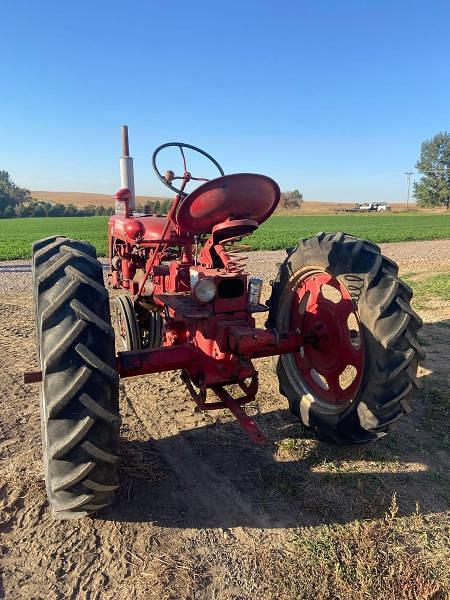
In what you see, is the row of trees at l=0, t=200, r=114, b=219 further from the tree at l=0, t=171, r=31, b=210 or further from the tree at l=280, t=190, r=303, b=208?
the tree at l=280, t=190, r=303, b=208

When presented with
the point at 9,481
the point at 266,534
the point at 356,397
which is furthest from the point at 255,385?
the point at 9,481

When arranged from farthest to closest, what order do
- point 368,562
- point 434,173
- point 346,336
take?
point 434,173
point 346,336
point 368,562

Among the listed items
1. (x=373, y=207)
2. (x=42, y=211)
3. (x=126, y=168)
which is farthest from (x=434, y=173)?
(x=126, y=168)

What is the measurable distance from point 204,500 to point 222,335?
39.8 inches

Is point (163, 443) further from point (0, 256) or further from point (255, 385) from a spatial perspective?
point (0, 256)

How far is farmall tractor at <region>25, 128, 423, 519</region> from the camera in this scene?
226 cm

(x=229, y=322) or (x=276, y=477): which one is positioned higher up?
(x=229, y=322)

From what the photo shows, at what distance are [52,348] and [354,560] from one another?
1844 millimetres

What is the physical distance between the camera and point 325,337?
11.0ft

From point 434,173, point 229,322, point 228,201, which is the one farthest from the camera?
point 434,173

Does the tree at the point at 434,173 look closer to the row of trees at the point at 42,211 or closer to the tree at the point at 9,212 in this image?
the row of trees at the point at 42,211

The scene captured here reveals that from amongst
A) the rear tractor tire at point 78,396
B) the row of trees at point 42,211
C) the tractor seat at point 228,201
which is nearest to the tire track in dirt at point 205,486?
the rear tractor tire at point 78,396

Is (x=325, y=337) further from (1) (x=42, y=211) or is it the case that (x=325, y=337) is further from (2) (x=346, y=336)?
(1) (x=42, y=211)

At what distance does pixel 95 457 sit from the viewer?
2.28 m
